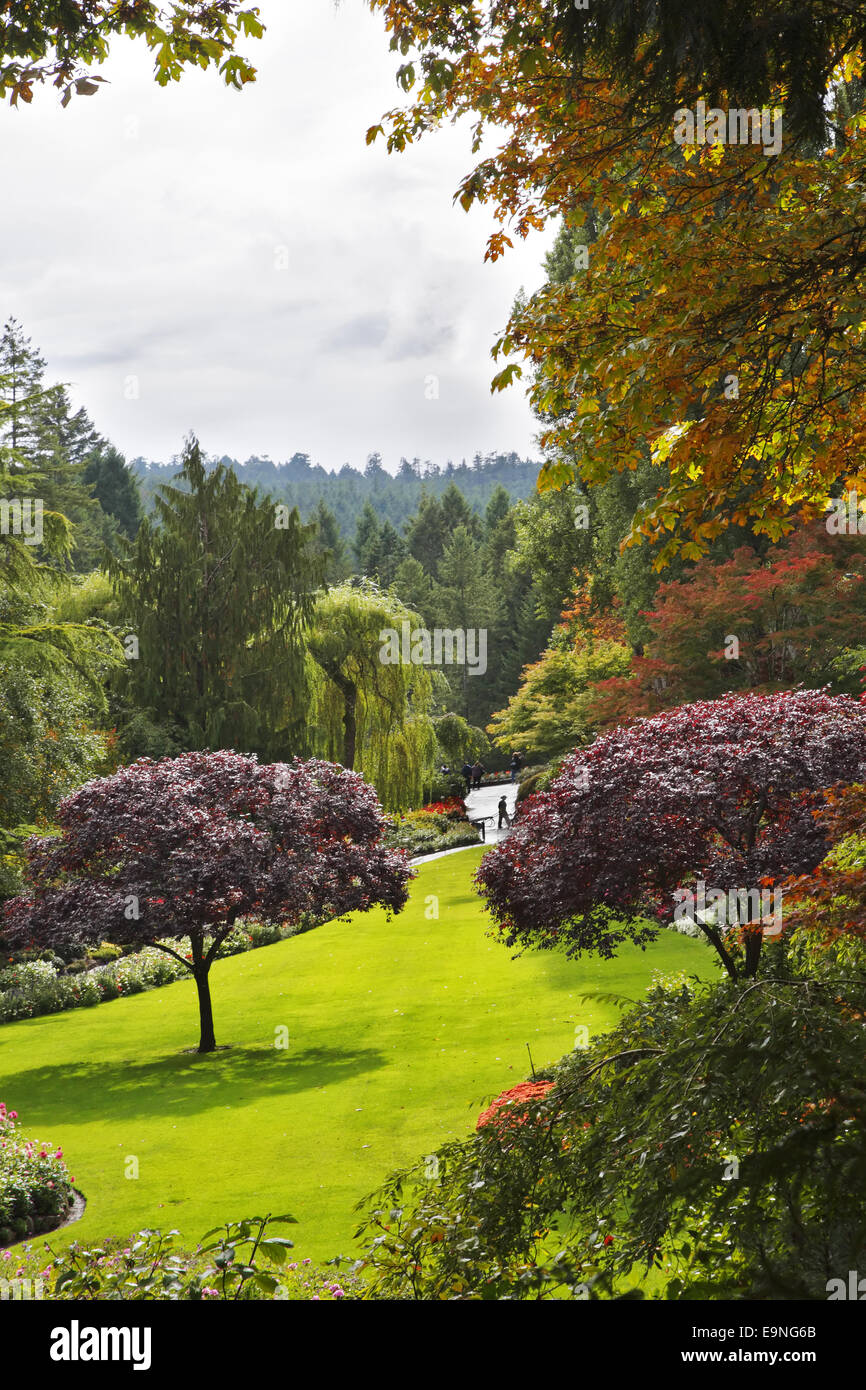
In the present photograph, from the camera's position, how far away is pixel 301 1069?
37.4 ft

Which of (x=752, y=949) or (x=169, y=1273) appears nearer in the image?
(x=169, y=1273)

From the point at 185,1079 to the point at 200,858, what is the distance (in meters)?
2.47

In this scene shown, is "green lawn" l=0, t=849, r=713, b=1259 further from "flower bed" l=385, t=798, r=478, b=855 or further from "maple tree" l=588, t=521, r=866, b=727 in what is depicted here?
"flower bed" l=385, t=798, r=478, b=855

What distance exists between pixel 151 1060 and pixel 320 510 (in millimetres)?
73145

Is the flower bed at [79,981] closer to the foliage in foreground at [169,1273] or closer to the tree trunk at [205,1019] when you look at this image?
the tree trunk at [205,1019]

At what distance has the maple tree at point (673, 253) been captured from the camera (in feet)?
14.2

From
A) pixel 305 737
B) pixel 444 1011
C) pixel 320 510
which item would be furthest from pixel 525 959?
pixel 320 510

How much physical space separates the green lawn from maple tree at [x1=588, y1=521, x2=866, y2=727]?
5.13 m

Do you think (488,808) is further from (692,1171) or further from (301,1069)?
(692,1171)

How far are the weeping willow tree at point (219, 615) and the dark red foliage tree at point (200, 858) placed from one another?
10308mm

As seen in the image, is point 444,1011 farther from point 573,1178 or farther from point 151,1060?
point 573,1178

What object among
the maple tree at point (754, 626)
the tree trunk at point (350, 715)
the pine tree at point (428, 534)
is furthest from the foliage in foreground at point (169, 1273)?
the pine tree at point (428, 534)

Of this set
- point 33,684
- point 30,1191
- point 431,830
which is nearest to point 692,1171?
point 30,1191

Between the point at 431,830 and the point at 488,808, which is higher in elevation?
the point at 431,830
